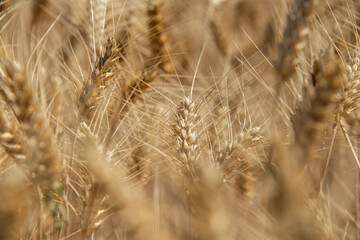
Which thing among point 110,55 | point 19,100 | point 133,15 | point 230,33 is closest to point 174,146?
point 110,55

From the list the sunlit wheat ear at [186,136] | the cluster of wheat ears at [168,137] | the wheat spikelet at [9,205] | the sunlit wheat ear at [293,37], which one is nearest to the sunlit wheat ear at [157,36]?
the cluster of wheat ears at [168,137]

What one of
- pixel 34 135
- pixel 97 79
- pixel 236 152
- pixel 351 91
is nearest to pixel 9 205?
pixel 34 135

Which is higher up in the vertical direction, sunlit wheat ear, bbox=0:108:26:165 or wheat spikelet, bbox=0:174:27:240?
sunlit wheat ear, bbox=0:108:26:165

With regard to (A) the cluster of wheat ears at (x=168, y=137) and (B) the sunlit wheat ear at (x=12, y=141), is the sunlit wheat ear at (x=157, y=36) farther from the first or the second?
(B) the sunlit wheat ear at (x=12, y=141)

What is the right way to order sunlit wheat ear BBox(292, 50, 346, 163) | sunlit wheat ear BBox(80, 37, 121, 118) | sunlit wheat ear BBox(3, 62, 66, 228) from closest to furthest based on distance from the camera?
1. sunlit wheat ear BBox(292, 50, 346, 163)
2. sunlit wheat ear BBox(3, 62, 66, 228)
3. sunlit wheat ear BBox(80, 37, 121, 118)

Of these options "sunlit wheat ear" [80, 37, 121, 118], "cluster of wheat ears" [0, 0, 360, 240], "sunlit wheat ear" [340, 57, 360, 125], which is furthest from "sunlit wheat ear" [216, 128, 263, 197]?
"sunlit wheat ear" [80, 37, 121, 118]

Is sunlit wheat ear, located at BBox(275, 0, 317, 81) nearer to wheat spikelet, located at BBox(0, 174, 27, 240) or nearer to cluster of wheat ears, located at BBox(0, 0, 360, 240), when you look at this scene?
cluster of wheat ears, located at BBox(0, 0, 360, 240)

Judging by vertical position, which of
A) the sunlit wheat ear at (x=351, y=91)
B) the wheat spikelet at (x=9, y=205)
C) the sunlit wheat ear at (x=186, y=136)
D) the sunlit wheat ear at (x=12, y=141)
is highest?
the sunlit wheat ear at (x=12, y=141)

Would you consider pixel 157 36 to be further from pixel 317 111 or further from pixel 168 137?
pixel 317 111

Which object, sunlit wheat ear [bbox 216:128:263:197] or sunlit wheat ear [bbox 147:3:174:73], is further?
sunlit wheat ear [bbox 147:3:174:73]
